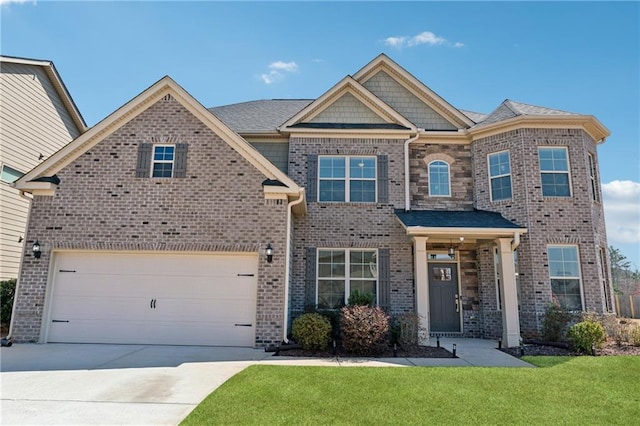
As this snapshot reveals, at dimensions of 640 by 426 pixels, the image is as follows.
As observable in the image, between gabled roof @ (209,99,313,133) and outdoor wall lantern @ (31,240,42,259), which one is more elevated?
gabled roof @ (209,99,313,133)

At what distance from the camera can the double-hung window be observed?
12.2 meters

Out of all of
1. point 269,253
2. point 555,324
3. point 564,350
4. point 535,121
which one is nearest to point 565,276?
point 555,324

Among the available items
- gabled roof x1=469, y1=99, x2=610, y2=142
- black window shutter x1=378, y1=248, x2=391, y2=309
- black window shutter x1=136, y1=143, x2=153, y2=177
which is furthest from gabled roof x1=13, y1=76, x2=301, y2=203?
gabled roof x1=469, y1=99, x2=610, y2=142

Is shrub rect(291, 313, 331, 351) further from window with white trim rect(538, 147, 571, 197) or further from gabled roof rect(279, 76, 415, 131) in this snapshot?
window with white trim rect(538, 147, 571, 197)

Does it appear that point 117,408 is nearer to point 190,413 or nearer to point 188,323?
point 190,413

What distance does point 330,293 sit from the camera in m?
11.4

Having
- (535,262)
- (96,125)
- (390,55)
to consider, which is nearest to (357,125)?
(390,55)

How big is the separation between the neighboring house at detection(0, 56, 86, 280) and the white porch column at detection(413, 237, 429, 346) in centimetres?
1226

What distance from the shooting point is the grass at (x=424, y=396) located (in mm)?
4688

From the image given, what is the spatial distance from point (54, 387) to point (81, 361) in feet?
6.41

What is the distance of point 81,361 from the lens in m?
7.47

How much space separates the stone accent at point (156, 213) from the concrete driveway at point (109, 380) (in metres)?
1.61

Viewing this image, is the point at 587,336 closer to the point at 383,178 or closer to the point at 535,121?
the point at 535,121

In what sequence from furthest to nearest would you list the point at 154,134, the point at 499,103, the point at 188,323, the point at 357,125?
the point at 499,103 → the point at 357,125 → the point at 154,134 → the point at 188,323
